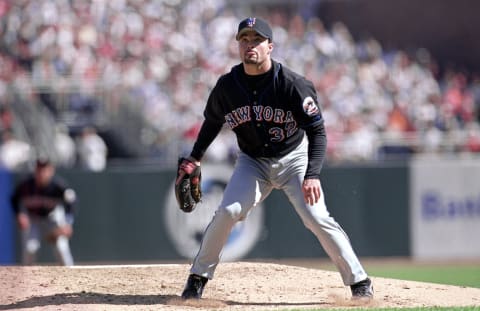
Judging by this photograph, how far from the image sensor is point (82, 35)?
19.2m

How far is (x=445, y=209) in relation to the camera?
691 inches

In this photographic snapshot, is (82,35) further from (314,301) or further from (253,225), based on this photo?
(314,301)

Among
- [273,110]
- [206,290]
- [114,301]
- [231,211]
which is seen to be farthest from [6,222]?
[273,110]

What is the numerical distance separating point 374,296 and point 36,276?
2.99 m

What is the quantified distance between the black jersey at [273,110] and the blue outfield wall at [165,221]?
903cm

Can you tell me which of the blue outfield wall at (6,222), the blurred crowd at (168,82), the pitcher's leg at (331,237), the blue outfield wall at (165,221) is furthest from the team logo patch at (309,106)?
the blurred crowd at (168,82)

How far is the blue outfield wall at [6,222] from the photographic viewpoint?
53.4 ft

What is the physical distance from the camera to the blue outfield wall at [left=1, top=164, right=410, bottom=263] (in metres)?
16.3

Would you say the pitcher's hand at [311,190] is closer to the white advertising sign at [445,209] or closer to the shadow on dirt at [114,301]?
the shadow on dirt at [114,301]

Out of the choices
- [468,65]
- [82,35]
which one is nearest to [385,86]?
[468,65]

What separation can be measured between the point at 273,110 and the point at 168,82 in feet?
40.0

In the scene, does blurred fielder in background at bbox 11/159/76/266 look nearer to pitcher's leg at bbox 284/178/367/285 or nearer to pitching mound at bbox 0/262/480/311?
pitching mound at bbox 0/262/480/311

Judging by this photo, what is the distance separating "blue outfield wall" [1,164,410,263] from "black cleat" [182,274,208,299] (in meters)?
8.86

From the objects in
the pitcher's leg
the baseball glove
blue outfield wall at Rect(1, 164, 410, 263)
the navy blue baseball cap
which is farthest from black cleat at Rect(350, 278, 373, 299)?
blue outfield wall at Rect(1, 164, 410, 263)
